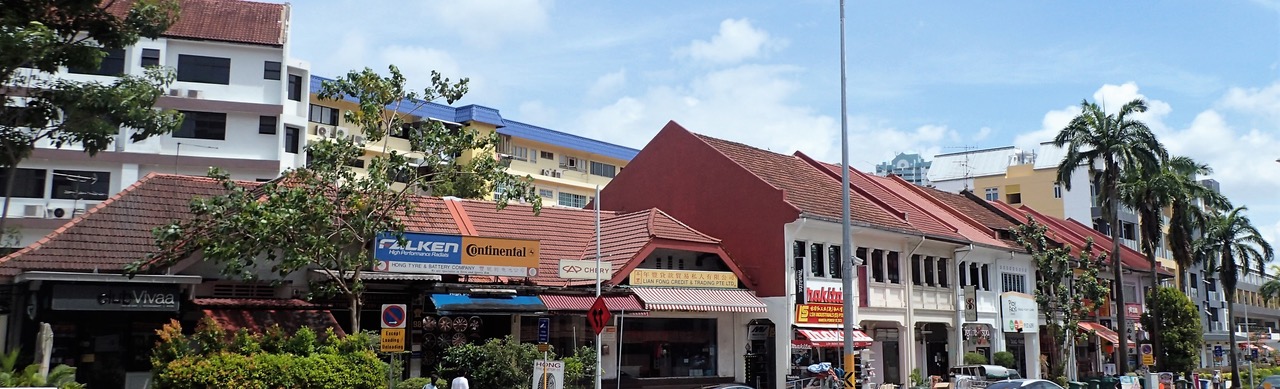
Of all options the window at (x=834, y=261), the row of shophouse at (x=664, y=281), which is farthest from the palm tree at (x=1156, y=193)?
the window at (x=834, y=261)

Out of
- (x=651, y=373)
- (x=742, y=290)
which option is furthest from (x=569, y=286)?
(x=742, y=290)

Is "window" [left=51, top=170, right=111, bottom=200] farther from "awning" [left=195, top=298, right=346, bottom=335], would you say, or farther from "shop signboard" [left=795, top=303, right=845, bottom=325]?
"shop signboard" [left=795, top=303, right=845, bottom=325]

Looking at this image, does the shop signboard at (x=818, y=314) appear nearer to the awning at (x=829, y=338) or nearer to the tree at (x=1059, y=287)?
the awning at (x=829, y=338)

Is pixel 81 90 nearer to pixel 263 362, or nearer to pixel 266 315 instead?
pixel 263 362

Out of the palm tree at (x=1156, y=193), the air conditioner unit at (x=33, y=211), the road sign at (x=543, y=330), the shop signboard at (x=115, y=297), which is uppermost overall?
the palm tree at (x=1156, y=193)

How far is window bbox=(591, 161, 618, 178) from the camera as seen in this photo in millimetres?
67812

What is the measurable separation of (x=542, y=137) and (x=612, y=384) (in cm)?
3382

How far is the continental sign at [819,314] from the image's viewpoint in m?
34.5

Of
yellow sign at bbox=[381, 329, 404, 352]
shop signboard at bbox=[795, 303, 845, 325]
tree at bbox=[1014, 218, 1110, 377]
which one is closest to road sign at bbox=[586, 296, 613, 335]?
yellow sign at bbox=[381, 329, 404, 352]

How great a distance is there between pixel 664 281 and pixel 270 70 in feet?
62.4

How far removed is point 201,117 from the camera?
1617 inches

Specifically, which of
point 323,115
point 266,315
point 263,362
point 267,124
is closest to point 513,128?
point 323,115

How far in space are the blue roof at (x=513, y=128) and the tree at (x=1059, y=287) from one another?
19.9 metres

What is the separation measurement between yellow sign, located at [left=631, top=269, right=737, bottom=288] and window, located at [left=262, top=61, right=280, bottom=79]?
18336mm
